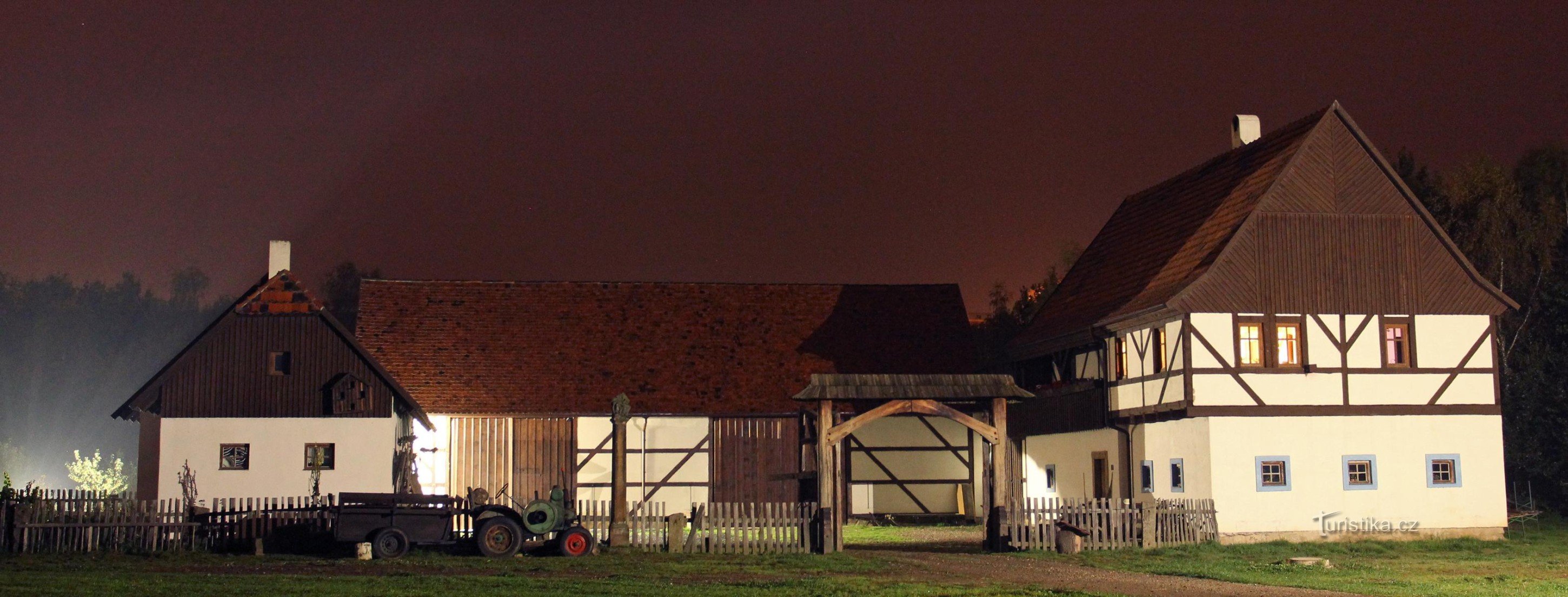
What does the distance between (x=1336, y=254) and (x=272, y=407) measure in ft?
75.1

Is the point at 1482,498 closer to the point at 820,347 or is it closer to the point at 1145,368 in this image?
the point at 1145,368

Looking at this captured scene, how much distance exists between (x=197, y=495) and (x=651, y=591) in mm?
17870

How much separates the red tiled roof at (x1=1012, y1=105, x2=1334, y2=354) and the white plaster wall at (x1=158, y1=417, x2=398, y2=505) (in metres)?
16.4

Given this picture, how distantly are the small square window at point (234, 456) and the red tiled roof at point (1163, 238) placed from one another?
1890 cm

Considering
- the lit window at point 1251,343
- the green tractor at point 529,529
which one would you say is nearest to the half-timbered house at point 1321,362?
the lit window at point 1251,343

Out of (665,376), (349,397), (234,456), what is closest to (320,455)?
(349,397)

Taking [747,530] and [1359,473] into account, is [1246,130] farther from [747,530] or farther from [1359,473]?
[747,530]

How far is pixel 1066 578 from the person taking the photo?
77.5 feet

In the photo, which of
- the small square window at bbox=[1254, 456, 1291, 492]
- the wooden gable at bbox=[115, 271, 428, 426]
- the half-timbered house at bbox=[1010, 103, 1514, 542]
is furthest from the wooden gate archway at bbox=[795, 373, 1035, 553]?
the wooden gable at bbox=[115, 271, 428, 426]

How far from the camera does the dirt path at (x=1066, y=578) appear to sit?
2158cm

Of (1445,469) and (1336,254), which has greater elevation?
(1336,254)

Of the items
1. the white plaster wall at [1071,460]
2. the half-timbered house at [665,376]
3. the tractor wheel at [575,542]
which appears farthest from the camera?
the half-timbered house at [665,376]

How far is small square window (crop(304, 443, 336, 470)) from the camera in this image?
35375 mm

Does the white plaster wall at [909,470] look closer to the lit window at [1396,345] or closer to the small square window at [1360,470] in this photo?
the small square window at [1360,470]
